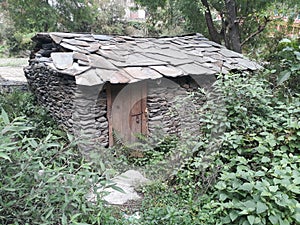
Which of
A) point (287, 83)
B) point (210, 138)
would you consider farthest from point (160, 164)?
point (287, 83)

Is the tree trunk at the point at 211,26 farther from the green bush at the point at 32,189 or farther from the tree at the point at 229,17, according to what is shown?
the green bush at the point at 32,189

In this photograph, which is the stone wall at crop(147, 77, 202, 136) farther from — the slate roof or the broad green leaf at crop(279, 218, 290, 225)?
the broad green leaf at crop(279, 218, 290, 225)

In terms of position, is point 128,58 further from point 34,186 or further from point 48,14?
point 48,14

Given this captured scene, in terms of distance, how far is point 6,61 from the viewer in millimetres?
13523

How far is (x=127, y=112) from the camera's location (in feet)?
16.9

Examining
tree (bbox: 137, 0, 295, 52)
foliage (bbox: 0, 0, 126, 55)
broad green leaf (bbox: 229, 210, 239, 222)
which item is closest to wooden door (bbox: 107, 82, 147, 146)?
broad green leaf (bbox: 229, 210, 239, 222)

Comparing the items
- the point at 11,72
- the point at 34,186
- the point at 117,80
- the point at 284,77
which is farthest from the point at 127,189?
the point at 11,72

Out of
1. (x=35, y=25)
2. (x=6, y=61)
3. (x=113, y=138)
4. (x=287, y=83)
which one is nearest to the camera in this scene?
(x=287, y=83)

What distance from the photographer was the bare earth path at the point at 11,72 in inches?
348

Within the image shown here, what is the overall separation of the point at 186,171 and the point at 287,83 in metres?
1.68

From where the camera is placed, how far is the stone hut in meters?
4.62

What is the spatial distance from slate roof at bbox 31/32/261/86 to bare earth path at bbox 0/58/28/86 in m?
2.56

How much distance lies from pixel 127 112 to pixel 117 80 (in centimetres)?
92

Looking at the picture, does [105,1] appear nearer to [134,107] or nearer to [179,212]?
[134,107]
